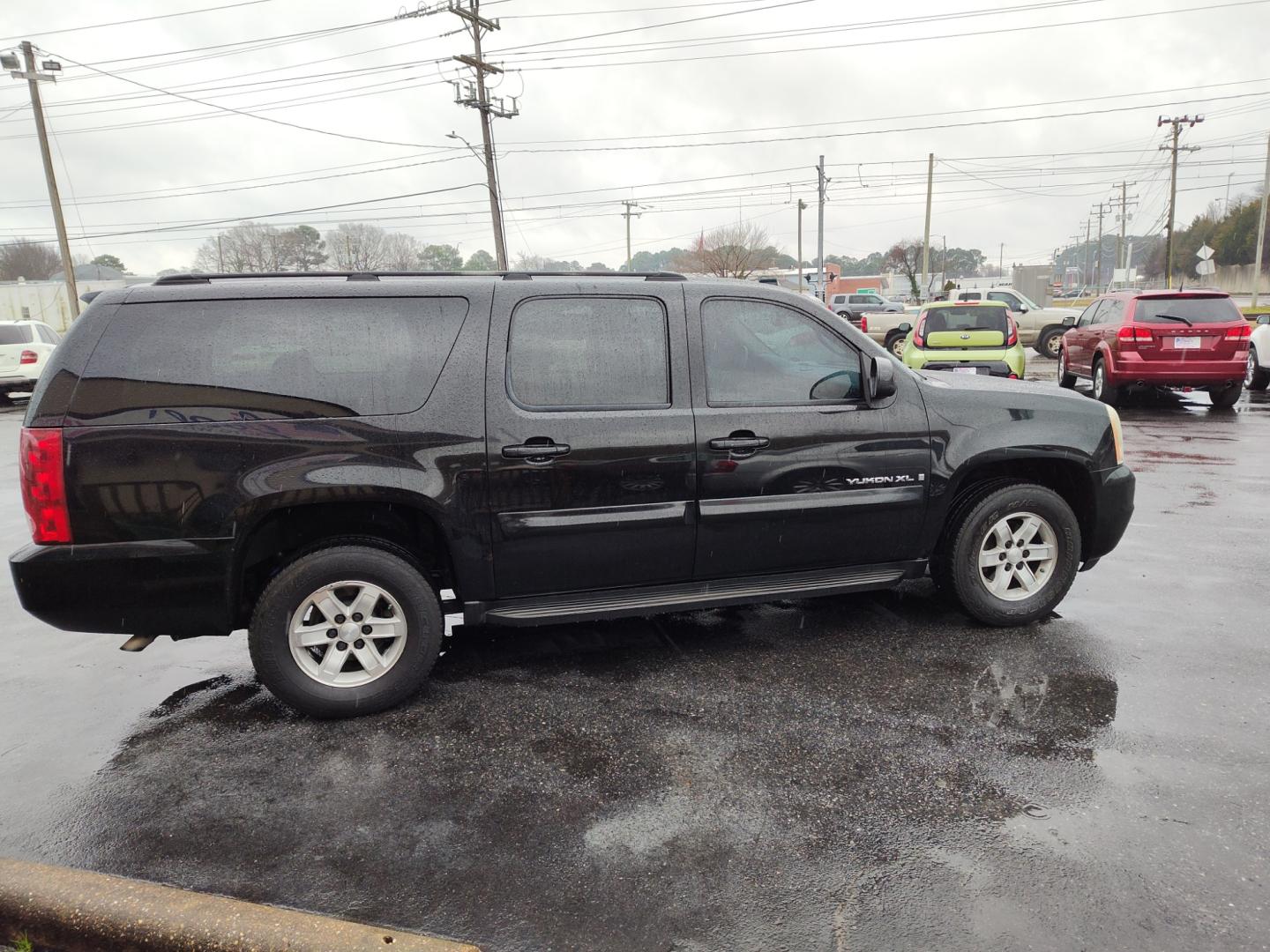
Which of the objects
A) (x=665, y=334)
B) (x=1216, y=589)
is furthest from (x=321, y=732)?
(x=1216, y=589)

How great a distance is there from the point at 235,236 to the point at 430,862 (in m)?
70.7

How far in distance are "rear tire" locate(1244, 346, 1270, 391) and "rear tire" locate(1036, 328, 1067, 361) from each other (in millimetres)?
8737

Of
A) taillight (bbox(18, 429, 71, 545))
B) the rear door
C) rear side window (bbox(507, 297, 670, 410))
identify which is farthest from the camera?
the rear door

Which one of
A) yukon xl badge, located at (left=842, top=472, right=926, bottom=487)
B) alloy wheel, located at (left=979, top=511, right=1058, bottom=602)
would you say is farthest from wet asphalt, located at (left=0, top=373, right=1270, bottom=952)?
yukon xl badge, located at (left=842, top=472, right=926, bottom=487)

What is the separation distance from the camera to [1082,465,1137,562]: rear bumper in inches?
180

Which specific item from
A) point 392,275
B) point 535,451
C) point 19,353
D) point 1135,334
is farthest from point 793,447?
point 19,353

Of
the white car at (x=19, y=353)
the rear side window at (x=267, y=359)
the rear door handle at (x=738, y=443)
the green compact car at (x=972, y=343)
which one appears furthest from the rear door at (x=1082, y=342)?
the white car at (x=19, y=353)

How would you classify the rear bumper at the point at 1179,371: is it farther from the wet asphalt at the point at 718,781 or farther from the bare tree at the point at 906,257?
the bare tree at the point at 906,257

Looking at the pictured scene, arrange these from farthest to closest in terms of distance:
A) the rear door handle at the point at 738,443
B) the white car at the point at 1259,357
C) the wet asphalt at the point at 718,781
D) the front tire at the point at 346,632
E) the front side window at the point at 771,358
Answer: the white car at the point at 1259,357
the front side window at the point at 771,358
the rear door handle at the point at 738,443
the front tire at the point at 346,632
the wet asphalt at the point at 718,781

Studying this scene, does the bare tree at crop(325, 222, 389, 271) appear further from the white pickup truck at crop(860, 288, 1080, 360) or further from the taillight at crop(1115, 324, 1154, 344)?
the taillight at crop(1115, 324, 1154, 344)

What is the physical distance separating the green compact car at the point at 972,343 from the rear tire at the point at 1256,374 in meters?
4.71

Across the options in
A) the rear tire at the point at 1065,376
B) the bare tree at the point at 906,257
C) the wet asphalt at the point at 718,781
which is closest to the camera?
the wet asphalt at the point at 718,781

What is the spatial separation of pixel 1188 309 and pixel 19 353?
69.5 ft

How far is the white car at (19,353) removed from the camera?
17.5 m
